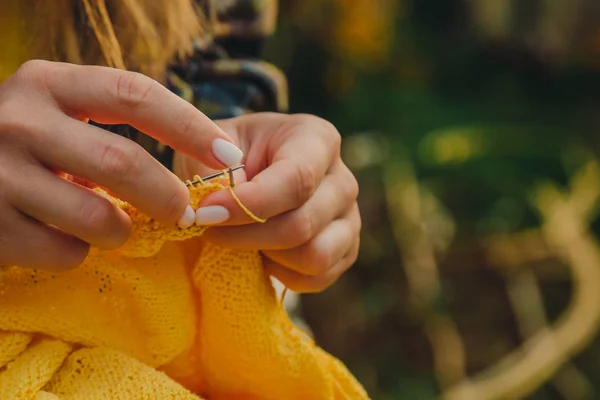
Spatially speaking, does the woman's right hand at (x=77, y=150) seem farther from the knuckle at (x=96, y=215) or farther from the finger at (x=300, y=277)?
the finger at (x=300, y=277)

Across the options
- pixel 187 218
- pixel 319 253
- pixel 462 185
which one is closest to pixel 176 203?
pixel 187 218

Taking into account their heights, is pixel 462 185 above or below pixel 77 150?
below

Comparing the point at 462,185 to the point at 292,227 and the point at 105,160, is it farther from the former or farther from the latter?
the point at 105,160

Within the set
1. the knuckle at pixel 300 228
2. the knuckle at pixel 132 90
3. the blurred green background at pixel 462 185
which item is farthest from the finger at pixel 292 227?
the blurred green background at pixel 462 185

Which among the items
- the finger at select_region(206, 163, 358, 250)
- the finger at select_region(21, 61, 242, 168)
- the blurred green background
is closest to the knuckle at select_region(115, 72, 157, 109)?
the finger at select_region(21, 61, 242, 168)

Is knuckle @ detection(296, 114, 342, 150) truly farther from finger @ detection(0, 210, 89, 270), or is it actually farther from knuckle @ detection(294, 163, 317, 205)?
finger @ detection(0, 210, 89, 270)
